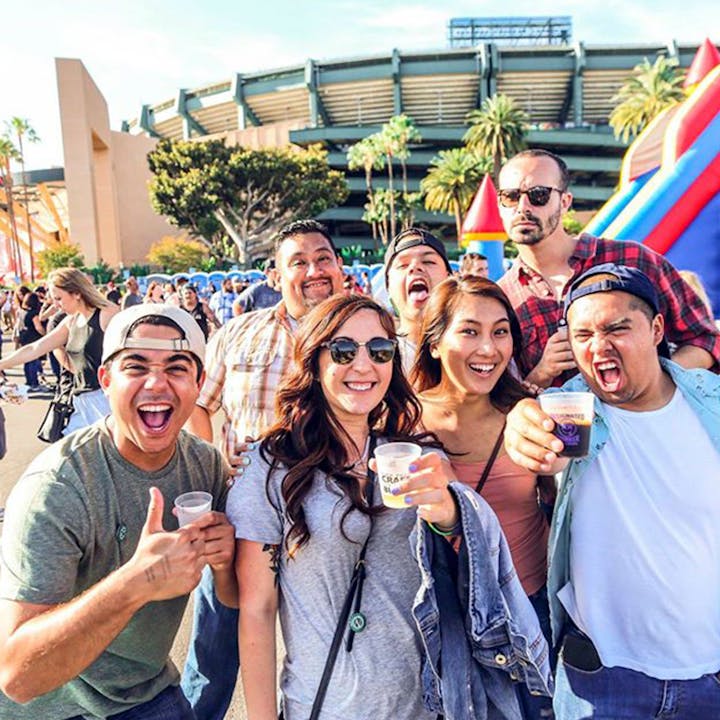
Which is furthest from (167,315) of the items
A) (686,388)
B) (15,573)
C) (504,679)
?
(686,388)

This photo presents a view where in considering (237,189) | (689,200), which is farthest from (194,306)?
(237,189)

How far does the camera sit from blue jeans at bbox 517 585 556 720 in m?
1.79

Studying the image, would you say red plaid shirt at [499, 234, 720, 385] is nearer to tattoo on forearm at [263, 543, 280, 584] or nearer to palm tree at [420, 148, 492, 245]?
tattoo on forearm at [263, 543, 280, 584]

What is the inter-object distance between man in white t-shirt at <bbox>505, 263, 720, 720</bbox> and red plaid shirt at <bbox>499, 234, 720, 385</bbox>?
0.61 meters

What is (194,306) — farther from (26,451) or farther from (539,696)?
(539,696)

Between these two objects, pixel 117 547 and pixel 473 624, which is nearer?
Result: pixel 473 624

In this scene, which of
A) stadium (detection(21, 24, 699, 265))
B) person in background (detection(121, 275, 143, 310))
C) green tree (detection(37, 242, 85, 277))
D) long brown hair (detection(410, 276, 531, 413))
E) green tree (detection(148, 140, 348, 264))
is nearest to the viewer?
long brown hair (detection(410, 276, 531, 413))

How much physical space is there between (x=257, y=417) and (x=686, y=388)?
1857 millimetres

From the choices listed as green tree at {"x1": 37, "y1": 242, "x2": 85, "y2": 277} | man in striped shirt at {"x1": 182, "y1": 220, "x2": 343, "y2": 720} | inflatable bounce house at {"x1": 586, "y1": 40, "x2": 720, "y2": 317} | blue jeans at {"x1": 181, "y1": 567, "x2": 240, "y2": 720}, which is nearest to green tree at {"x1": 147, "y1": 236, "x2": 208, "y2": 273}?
green tree at {"x1": 37, "y1": 242, "x2": 85, "y2": 277}

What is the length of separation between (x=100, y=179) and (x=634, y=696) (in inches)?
2377

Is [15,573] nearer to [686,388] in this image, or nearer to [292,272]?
[292,272]

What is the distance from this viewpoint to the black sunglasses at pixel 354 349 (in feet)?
6.21

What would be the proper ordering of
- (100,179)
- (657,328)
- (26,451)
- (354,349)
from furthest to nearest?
(100,179), (26,451), (657,328), (354,349)

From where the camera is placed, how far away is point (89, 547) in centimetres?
177
